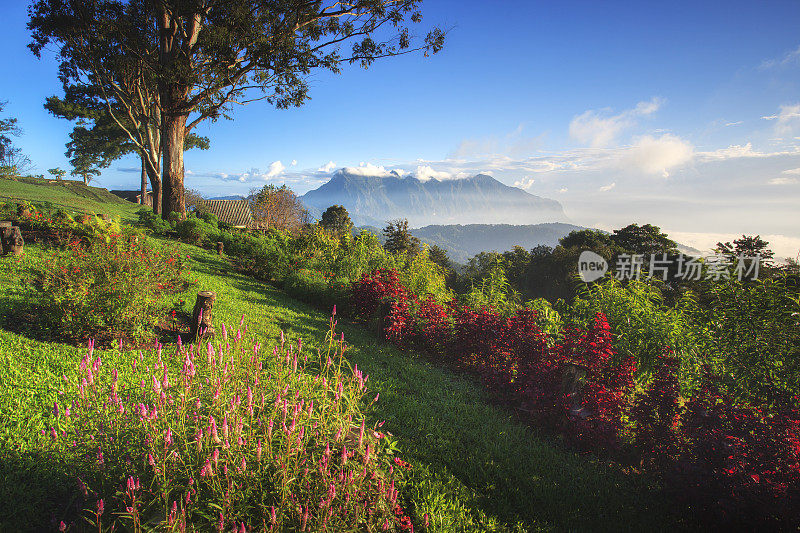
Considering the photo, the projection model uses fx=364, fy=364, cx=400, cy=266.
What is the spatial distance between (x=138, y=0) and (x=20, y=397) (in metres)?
18.0

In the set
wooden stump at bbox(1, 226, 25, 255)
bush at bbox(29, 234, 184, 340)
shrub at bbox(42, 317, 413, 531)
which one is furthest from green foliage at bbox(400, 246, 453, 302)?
wooden stump at bbox(1, 226, 25, 255)

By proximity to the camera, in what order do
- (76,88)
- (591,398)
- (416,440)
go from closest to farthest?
(416,440) < (591,398) < (76,88)

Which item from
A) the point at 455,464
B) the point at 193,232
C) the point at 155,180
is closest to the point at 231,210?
the point at 155,180

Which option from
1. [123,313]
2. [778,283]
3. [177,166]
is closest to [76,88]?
[177,166]

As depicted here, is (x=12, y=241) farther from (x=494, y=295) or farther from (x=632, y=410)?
(x=632, y=410)

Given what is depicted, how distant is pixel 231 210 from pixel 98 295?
45.8 metres

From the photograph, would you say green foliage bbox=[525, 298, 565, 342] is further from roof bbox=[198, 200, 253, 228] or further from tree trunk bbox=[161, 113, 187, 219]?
roof bbox=[198, 200, 253, 228]

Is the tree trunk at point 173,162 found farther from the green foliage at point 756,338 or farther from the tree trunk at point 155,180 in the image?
the green foliage at point 756,338

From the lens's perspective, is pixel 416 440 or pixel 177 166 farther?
pixel 177 166

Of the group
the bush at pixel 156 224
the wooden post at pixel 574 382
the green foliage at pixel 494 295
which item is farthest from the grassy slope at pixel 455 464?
the bush at pixel 156 224

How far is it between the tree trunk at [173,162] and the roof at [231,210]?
29.3m

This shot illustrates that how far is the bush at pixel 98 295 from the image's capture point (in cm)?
471

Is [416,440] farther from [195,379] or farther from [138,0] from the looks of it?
[138,0]

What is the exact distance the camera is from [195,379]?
285 centimetres
